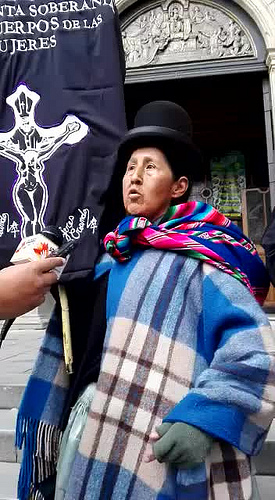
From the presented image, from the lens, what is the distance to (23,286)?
126 cm

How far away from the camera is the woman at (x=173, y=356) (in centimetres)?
126

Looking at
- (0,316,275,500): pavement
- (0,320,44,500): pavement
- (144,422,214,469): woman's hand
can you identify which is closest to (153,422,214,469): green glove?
(144,422,214,469): woman's hand

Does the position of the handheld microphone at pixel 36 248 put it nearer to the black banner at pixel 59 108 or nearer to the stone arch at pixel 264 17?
the black banner at pixel 59 108

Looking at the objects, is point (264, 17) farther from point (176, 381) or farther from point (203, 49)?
point (176, 381)

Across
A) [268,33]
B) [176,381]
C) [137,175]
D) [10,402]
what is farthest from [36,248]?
[268,33]

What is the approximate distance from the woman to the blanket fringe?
0.19 metres

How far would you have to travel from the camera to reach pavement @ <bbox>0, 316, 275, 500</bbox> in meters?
2.83

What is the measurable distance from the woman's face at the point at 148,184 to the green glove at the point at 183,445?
0.65 m

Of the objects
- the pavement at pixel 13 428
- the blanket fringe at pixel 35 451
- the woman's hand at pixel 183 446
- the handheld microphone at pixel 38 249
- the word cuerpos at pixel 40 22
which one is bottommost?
the pavement at pixel 13 428

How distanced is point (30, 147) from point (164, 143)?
1.58 ft

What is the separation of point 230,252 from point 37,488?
3.14 feet

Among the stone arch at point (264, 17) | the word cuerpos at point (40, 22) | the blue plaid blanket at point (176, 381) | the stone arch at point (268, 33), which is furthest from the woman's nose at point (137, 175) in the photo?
the stone arch at point (264, 17)

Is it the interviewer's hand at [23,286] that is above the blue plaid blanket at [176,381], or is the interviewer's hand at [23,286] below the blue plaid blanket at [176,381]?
above

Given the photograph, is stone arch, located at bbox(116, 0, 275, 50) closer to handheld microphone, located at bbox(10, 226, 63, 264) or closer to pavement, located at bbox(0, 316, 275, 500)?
pavement, located at bbox(0, 316, 275, 500)
